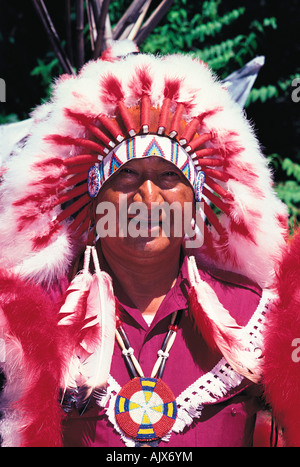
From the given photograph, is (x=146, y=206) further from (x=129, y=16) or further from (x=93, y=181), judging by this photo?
(x=129, y=16)

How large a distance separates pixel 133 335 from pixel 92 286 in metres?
0.26

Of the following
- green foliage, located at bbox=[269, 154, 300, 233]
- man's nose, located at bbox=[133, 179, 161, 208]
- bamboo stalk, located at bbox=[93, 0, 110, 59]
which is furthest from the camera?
green foliage, located at bbox=[269, 154, 300, 233]

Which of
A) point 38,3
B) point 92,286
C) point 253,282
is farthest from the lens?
point 38,3

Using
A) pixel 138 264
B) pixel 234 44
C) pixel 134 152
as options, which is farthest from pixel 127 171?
pixel 234 44

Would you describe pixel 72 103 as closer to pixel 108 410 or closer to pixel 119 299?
pixel 119 299

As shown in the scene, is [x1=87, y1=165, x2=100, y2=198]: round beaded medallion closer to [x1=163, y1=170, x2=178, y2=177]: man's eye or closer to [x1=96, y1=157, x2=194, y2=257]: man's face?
[x1=96, y1=157, x2=194, y2=257]: man's face

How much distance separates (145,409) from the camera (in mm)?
2025

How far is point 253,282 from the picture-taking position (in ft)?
7.82

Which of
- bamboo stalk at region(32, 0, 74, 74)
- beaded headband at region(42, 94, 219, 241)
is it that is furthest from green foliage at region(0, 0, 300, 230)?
beaded headband at region(42, 94, 219, 241)

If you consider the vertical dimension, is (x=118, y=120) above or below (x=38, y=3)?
below

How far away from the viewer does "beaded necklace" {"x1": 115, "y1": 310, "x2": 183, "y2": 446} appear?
78.6 inches

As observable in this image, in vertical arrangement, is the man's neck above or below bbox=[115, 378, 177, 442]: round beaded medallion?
above

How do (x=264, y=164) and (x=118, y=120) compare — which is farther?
(x=264, y=164)
